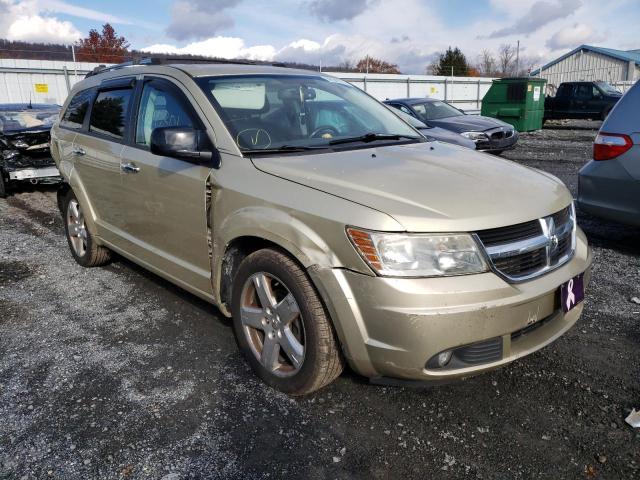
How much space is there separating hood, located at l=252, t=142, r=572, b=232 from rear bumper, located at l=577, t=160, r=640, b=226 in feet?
6.51

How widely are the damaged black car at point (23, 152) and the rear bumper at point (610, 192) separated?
8036 millimetres

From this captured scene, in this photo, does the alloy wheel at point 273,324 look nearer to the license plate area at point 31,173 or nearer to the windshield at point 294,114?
the windshield at point 294,114

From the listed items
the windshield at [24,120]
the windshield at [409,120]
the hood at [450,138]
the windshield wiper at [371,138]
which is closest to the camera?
the windshield wiper at [371,138]

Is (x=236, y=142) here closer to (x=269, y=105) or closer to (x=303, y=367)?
(x=269, y=105)

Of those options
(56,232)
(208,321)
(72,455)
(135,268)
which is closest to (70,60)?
(56,232)

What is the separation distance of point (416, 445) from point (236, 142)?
186 centimetres

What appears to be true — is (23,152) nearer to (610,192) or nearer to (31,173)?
(31,173)

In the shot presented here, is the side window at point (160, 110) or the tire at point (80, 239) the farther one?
the tire at point (80, 239)

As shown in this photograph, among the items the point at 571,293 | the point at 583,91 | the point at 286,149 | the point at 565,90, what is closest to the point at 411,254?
the point at 571,293

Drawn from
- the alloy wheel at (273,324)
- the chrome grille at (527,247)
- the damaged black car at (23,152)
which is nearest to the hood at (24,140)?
Result: the damaged black car at (23,152)

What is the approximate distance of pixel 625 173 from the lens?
455cm

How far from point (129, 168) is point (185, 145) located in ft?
3.28

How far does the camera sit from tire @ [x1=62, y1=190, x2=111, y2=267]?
16.2 feet

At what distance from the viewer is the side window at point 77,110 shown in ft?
15.5
